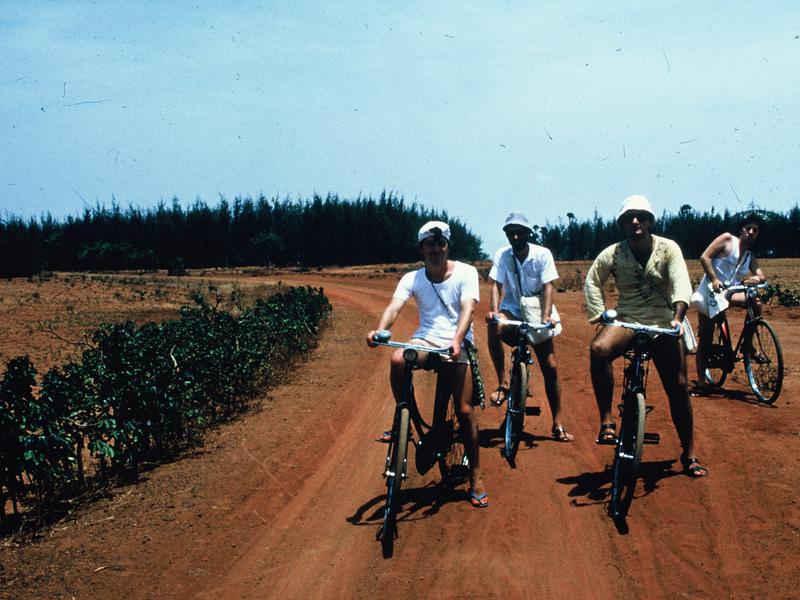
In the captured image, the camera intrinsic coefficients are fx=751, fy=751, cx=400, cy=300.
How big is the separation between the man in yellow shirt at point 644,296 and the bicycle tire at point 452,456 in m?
1.21

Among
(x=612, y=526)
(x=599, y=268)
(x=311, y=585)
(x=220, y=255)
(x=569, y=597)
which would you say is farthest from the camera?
(x=220, y=255)

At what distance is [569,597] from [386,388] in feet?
21.7

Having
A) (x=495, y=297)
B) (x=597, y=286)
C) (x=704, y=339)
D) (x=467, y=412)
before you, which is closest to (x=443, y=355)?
(x=467, y=412)

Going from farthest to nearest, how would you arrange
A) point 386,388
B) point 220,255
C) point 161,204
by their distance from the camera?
point 161,204, point 220,255, point 386,388

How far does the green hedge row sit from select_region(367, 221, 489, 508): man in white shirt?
2853 mm

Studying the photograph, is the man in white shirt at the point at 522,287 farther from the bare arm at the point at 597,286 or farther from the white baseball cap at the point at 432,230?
the white baseball cap at the point at 432,230

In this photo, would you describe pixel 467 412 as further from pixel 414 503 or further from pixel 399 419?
pixel 414 503

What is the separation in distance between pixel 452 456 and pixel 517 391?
1088 mm

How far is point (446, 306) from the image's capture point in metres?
5.71

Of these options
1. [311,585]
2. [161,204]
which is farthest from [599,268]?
[161,204]

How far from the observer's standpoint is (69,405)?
6.55 metres

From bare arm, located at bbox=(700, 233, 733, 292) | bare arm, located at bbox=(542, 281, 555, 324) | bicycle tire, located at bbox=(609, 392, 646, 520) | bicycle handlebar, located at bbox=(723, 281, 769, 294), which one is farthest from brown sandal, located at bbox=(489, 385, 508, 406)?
bicycle handlebar, located at bbox=(723, 281, 769, 294)

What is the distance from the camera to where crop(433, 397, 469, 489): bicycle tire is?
19.6 ft

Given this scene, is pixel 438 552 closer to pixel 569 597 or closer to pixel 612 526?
pixel 569 597
